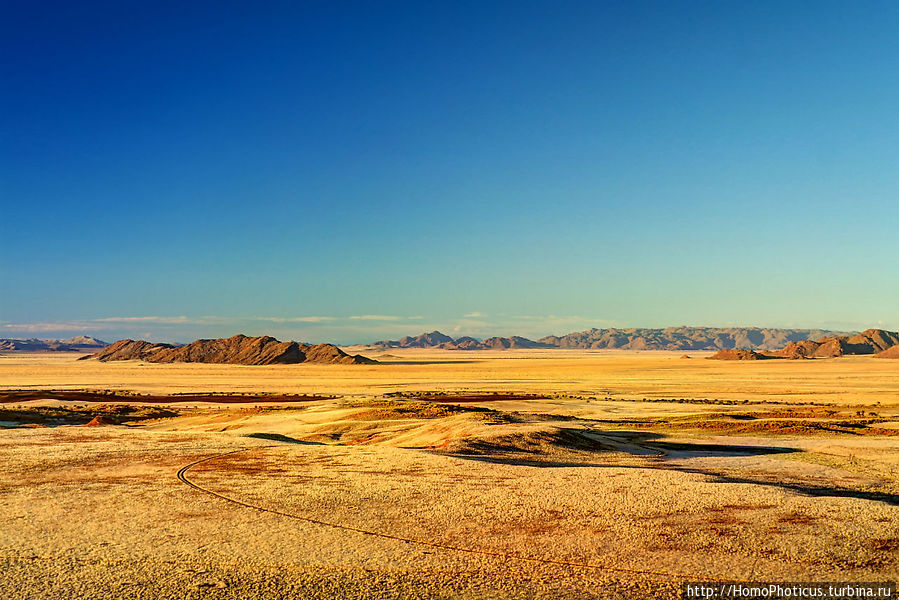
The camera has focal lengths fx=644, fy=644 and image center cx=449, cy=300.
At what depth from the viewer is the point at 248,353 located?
427 ft

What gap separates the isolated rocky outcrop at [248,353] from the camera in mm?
126375

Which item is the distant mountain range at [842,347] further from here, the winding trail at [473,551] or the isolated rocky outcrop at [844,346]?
the winding trail at [473,551]

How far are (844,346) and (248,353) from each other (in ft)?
432

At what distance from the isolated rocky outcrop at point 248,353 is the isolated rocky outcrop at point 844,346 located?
94.4m

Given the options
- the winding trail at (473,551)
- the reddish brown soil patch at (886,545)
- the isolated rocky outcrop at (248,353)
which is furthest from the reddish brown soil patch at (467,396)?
the isolated rocky outcrop at (248,353)

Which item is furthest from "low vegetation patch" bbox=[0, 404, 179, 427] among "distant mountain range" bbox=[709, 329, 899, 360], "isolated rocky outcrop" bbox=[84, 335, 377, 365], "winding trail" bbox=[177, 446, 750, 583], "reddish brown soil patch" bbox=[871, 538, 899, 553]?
"distant mountain range" bbox=[709, 329, 899, 360]

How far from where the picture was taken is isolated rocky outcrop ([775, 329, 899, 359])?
143125 mm

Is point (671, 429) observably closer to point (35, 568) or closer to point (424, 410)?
point (424, 410)

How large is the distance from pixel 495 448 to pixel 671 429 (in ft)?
40.1

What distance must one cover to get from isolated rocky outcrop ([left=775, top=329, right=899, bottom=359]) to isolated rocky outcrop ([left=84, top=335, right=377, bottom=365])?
94.4 m

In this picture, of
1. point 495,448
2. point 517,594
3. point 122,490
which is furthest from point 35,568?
point 495,448

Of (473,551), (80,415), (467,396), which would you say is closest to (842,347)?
(467,396)

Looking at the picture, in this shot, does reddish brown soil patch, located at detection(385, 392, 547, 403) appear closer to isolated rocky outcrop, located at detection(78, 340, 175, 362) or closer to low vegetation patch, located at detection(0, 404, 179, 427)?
low vegetation patch, located at detection(0, 404, 179, 427)

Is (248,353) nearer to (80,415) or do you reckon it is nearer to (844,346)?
(80,415)
